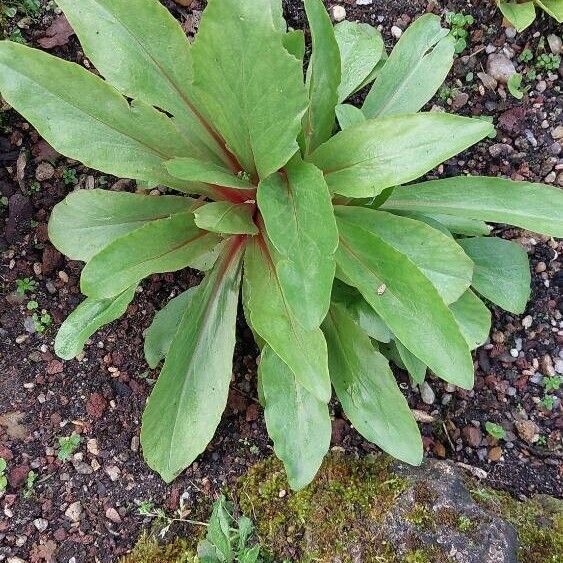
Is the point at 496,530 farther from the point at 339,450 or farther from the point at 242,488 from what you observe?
the point at 242,488

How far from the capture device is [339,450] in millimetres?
2076

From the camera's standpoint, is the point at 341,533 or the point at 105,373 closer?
the point at 341,533

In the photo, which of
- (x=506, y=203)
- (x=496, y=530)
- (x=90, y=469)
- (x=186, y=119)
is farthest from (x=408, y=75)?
(x=90, y=469)

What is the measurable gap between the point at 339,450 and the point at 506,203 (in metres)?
0.91

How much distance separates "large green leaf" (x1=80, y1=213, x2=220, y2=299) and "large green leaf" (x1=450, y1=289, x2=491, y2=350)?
0.71 m

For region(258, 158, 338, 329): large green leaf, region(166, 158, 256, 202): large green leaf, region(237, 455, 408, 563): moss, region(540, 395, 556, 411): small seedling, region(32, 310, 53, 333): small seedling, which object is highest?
region(258, 158, 338, 329): large green leaf

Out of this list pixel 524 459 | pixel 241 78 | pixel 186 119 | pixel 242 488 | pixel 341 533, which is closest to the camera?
pixel 241 78

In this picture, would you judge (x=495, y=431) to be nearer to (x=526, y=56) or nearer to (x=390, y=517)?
(x=390, y=517)

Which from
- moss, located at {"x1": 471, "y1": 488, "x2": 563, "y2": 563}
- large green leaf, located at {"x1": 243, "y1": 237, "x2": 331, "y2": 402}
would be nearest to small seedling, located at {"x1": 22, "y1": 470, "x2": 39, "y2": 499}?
large green leaf, located at {"x1": 243, "y1": 237, "x2": 331, "y2": 402}

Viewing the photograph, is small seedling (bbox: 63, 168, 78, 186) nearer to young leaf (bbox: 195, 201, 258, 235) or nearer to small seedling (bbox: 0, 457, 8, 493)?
young leaf (bbox: 195, 201, 258, 235)

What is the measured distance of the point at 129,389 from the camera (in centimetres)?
213

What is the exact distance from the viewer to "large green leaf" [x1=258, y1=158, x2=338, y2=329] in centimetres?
134

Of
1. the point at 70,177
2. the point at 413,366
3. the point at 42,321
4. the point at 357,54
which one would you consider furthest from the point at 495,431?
the point at 70,177

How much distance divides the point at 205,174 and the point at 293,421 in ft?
2.34
